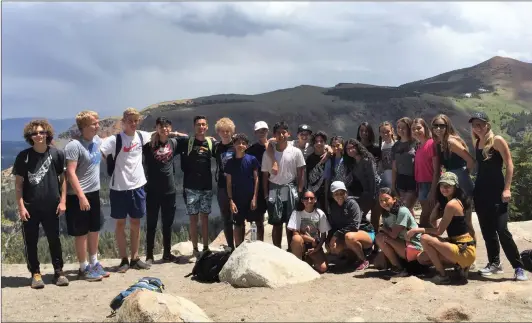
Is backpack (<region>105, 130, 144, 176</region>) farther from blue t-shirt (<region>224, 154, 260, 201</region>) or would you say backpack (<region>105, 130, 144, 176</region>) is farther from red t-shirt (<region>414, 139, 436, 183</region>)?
red t-shirt (<region>414, 139, 436, 183</region>)

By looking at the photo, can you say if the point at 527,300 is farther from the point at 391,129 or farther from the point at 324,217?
the point at 391,129

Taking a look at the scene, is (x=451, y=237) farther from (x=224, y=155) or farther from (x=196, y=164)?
(x=196, y=164)

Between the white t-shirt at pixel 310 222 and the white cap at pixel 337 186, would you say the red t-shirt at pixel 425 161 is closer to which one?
the white cap at pixel 337 186

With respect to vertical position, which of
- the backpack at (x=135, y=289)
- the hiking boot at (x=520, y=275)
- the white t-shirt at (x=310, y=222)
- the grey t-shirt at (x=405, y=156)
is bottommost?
the hiking boot at (x=520, y=275)

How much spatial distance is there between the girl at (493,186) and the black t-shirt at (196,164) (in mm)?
3732

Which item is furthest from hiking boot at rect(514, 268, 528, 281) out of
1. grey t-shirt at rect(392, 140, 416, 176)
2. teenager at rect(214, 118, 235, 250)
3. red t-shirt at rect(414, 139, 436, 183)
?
teenager at rect(214, 118, 235, 250)

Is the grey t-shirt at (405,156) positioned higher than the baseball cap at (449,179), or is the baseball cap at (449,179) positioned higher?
the grey t-shirt at (405,156)

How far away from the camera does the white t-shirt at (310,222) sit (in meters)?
6.48

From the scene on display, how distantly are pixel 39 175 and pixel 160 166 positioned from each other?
5.63 ft

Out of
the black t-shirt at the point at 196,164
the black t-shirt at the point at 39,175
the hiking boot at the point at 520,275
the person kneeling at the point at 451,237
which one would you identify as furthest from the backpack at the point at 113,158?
the hiking boot at the point at 520,275

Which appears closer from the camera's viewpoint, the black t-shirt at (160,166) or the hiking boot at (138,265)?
the black t-shirt at (160,166)

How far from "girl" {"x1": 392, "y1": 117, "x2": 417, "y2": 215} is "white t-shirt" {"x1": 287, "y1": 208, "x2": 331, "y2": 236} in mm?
1195

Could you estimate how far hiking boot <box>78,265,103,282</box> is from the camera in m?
6.25

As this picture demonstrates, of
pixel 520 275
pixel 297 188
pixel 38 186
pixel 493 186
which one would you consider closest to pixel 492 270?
pixel 520 275
